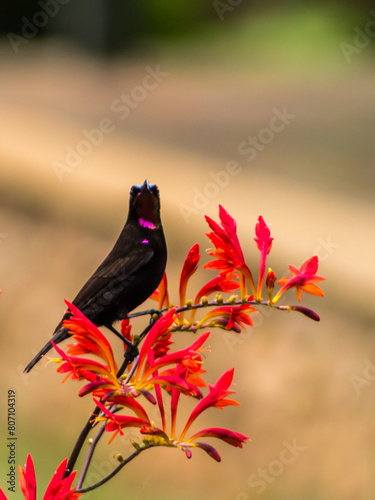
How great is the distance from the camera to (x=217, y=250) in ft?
2.63

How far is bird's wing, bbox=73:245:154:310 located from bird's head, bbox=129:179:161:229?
0.03m

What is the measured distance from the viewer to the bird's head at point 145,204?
0.77 metres

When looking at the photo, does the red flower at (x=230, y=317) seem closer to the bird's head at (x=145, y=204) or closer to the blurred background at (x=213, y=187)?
the bird's head at (x=145, y=204)

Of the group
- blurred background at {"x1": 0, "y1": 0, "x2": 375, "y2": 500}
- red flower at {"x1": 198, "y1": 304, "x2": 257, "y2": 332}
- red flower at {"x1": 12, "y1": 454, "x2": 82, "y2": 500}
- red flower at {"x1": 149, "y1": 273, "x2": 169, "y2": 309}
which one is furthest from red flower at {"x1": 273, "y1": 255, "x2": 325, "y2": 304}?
blurred background at {"x1": 0, "y1": 0, "x2": 375, "y2": 500}

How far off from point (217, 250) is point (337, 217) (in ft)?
11.2

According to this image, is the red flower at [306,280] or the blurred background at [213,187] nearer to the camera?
the red flower at [306,280]

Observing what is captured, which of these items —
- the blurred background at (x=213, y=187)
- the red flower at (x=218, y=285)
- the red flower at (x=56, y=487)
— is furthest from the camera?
the blurred background at (x=213, y=187)

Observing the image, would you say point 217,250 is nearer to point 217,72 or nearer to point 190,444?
point 190,444

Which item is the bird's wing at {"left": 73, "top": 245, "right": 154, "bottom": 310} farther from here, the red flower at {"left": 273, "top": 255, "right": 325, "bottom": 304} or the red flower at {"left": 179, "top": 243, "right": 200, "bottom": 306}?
the red flower at {"left": 273, "top": 255, "right": 325, "bottom": 304}

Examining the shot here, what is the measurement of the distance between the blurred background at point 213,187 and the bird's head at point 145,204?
1837mm

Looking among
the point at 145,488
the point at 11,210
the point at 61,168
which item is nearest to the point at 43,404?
the point at 145,488

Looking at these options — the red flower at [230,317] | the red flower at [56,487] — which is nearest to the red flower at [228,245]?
the red flower at [230,317]

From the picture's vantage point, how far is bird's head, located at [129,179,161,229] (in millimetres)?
767

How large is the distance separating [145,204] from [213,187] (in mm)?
3846
